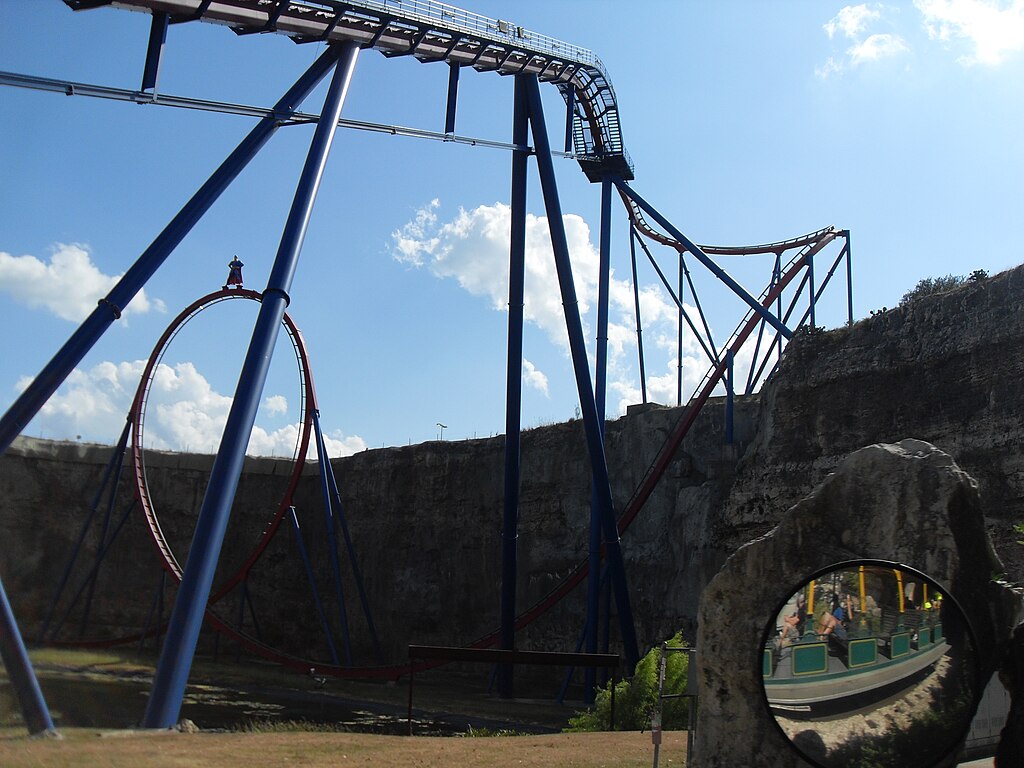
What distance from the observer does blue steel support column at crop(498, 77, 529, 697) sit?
1758 centimetres

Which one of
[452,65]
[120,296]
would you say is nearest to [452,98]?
[452,65]

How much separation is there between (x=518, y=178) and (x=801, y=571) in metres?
14.1

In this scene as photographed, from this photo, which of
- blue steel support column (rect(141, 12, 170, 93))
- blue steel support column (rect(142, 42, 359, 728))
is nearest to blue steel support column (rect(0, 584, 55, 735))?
blue steel support column (rect(142, 42, 359, 728))

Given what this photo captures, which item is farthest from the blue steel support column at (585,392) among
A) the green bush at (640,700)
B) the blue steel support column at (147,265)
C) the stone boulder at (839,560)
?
the stone boulder at (839,560)

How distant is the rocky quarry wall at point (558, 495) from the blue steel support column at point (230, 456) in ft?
8.28

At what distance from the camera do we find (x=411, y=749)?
787 cm

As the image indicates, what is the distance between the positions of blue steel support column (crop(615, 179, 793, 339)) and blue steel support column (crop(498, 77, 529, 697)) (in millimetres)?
3210

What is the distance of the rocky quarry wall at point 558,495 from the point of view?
48.2 feet

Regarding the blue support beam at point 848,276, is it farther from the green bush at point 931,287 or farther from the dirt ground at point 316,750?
the dirt ground at point 316,750

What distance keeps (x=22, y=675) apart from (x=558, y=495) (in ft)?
60.9

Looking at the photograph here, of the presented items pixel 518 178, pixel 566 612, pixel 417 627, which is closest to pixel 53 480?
pixel 417 627

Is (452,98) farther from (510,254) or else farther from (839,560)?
(839,560)

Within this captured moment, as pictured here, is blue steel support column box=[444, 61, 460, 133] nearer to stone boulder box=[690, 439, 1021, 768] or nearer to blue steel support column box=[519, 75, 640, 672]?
blue steel support column box=[519, 75, 640, 672]

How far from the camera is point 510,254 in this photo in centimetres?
1845
